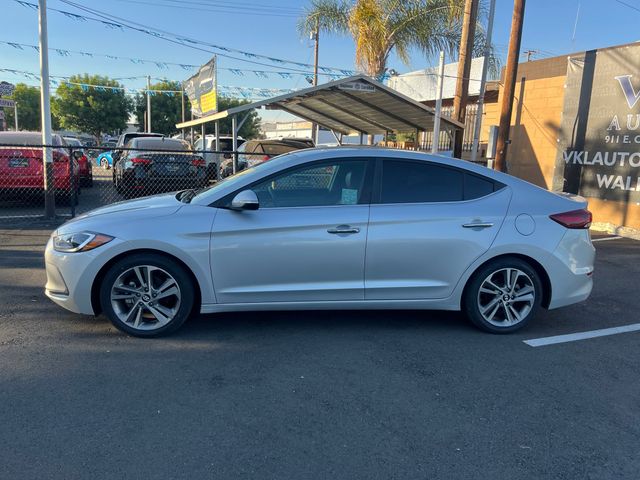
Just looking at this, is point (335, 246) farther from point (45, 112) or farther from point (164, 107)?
point (164, 107)

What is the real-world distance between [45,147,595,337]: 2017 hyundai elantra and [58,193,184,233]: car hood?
2 cm

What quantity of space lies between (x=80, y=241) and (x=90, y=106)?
148 feet

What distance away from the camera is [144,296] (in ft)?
13.7

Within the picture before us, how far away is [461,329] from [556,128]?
9.36 meters

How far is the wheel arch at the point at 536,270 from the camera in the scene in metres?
4.49

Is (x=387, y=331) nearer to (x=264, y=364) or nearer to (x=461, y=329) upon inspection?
(x=461, y=329)

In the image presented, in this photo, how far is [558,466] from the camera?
108 inches

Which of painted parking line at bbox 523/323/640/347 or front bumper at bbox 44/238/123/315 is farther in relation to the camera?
painted parking line at bbox 523/323/640/347

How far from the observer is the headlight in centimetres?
403

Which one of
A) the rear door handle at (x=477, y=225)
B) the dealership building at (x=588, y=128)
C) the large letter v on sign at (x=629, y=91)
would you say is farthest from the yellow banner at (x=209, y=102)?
the rear door handle at (x=477, y=225)

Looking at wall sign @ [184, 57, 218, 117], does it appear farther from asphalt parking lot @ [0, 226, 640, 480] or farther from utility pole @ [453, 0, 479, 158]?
asphalt parking lot @ [0, 226, 640, 480]

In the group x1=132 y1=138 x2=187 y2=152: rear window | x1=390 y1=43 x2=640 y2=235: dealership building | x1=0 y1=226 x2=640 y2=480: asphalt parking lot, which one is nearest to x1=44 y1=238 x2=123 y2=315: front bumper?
x1=0 y1=226 x2=640 y2=480: asphalt parking lot

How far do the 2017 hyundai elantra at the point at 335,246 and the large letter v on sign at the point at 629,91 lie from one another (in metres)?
6.96

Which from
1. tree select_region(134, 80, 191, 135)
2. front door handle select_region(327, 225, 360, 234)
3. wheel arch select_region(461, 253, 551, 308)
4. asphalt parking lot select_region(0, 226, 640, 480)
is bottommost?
asphalt parking lot select_region(0, 226, 640, 480)
